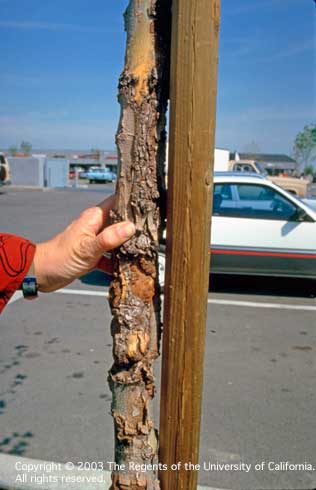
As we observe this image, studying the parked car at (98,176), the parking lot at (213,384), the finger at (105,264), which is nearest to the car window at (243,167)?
the parking lot at (213,384)

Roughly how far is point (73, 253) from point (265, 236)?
5.38 metres

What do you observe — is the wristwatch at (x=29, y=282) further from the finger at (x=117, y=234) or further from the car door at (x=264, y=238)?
the car door at (x=264, y=238)

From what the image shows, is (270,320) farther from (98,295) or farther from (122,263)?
(122,263)

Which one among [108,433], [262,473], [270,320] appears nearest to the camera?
[262,473]

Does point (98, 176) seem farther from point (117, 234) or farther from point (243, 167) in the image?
point (117, 234)

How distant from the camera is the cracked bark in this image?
133cm

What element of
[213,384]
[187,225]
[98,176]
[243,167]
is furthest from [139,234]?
[98,176]

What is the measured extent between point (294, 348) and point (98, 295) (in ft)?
10.2

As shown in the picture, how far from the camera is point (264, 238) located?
659cm

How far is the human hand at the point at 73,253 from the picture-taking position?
1521 mm

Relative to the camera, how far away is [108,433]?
3.20 metres

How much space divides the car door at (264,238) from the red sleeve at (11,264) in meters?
5.19

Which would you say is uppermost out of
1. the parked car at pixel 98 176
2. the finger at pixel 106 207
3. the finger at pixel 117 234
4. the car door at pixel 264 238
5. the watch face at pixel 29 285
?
the parked car at pixel 98 176

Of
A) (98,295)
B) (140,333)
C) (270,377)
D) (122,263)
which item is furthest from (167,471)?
(98,295)
